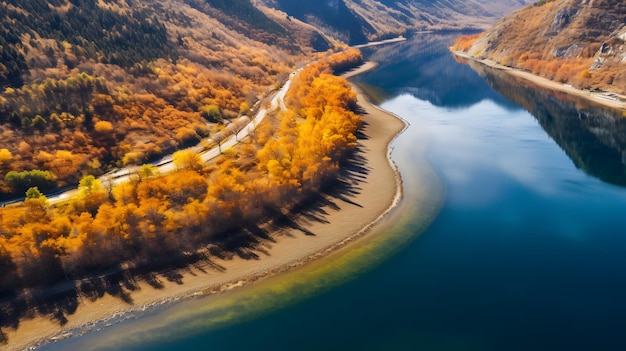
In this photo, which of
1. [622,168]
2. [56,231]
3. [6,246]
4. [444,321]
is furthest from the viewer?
[622,168]

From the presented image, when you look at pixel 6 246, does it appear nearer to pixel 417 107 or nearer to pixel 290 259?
pixel 290 259

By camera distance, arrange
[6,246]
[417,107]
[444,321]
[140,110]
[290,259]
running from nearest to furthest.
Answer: [444,321] < [6,246] < [290,259] < [140,110] < [417,107]

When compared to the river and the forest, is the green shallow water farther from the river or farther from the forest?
the forest

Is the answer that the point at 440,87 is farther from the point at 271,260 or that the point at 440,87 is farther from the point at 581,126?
the point at 271,260

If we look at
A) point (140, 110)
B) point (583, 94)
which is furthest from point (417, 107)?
point (140, 110)

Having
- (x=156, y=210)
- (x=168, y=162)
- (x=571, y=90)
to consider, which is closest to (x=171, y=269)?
(x=156, y=210)

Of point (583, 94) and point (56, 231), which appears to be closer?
point (56, 231)

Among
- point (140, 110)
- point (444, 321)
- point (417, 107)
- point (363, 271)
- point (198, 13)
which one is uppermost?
point (198, 13)
